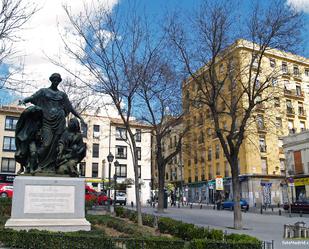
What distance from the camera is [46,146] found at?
10.9 meters

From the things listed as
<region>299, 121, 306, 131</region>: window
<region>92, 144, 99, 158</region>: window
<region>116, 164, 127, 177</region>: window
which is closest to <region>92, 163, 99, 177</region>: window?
<region>92, 144, 99, 158</region>: window

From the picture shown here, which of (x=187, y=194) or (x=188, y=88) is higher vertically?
(x=188, y=88)

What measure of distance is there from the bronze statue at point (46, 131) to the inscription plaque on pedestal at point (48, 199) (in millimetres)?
633

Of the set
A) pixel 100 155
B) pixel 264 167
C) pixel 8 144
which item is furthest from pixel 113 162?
pixel 264 167

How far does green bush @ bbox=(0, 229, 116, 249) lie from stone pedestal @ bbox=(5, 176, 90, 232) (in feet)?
5.05

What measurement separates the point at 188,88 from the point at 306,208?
59.8 feet

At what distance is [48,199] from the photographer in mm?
10242

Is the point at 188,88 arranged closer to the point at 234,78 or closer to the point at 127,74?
the point at 234,78

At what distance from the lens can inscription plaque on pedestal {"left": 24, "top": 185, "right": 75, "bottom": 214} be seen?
1002 cm

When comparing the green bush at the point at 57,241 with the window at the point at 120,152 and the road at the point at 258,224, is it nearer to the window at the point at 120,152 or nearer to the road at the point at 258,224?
the road at the point at 258,224

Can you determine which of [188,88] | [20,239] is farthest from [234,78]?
[20,239]

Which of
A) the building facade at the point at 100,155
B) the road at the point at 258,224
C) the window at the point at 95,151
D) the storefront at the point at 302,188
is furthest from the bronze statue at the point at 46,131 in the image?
the window at the point at 95,151

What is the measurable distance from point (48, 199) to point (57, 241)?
2611 millimetres

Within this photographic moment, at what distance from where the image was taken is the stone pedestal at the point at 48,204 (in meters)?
9.87
